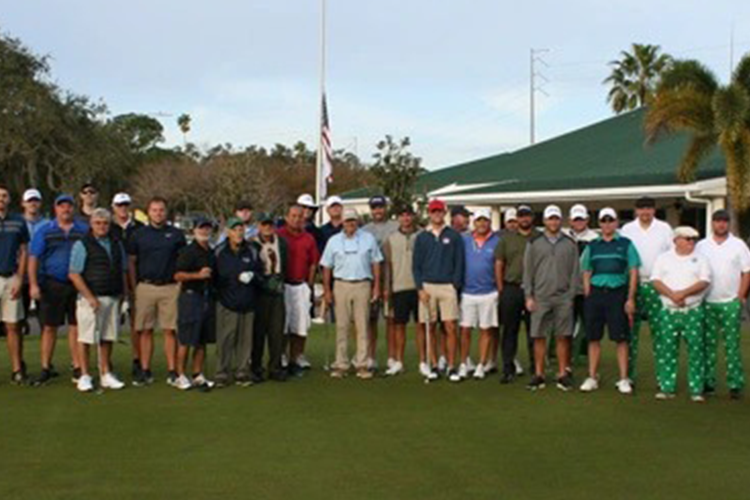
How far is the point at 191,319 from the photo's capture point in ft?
37.1

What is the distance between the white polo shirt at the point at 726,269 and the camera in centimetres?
1084

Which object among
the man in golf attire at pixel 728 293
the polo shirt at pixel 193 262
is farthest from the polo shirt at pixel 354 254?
the man in golf attire at pixel 728 293

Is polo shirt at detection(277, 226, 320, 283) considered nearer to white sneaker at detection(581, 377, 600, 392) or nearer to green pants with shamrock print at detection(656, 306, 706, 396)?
white sneaker at detection(581, 377, 600, 392)

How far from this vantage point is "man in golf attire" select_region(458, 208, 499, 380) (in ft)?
39.9

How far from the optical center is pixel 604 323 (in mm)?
11305

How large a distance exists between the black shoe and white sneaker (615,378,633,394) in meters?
0.80

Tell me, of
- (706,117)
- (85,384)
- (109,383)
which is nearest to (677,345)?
(109,383)

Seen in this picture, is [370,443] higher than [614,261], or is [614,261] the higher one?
[614,261]

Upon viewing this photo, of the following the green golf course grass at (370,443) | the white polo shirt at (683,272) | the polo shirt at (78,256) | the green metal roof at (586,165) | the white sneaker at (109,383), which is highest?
the green metal roof at (586,165)

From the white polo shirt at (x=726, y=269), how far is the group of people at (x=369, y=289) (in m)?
0.01

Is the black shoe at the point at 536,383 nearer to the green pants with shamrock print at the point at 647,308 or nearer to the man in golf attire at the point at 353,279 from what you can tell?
the green pants with shamrock print at the point at 647,308

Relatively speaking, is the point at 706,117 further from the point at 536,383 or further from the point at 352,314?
the point at 536,383

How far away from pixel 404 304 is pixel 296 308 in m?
1.25

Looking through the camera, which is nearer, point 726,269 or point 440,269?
point 726,269
